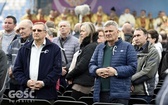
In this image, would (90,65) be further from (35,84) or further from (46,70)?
(35,84)

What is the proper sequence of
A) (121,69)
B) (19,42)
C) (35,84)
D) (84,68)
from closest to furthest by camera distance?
(121,69), (35,84), (84,68), (19,42)

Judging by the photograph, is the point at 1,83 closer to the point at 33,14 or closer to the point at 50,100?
the point at 50,100

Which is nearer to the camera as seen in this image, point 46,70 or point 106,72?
point 106,72

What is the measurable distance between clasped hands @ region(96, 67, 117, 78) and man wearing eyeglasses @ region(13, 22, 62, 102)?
0.68 meters

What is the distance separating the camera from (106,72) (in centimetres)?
824

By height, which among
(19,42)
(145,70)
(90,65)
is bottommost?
(145,70)

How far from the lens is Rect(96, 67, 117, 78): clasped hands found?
8.20 m

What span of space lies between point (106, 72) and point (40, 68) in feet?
3.36

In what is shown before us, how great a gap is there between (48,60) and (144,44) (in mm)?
1659

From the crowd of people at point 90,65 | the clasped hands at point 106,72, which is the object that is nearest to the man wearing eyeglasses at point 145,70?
the crowd of people at point 90,65

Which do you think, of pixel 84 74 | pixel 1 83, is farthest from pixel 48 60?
pixel 1 83

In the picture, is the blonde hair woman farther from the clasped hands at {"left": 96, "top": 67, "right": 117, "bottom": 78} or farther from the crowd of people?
the clasped hands at {"left": 96, "top": 67, "right": 117, "bottom": 78}

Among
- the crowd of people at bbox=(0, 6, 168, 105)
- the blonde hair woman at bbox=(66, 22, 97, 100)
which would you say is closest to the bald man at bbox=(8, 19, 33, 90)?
the crowd of people at bbox=(0, 6, 168, 105)

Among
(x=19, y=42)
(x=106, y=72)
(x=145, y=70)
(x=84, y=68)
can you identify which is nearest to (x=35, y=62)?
(x=84, y=68)
